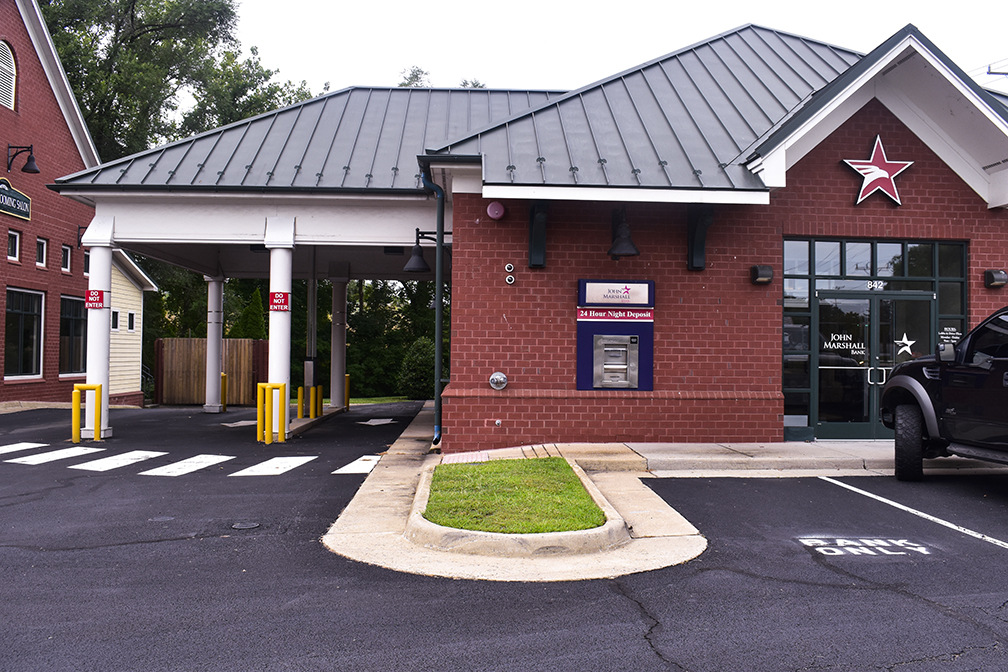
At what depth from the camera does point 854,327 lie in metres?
10.8

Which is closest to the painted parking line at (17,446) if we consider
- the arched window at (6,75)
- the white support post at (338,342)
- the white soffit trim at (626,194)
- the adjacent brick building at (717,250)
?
the adjacent brick building at (717,250)

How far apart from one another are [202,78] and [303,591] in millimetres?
34168

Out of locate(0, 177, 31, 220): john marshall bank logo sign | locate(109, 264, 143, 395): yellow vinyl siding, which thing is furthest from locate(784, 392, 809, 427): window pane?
locate(109, 264, 143, 395): yellow vinyl siding

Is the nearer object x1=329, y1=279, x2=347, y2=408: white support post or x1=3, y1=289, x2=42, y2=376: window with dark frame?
x1=329, y1=279, x2=347, y2=408: white support post

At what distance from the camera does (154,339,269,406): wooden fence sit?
75.0ft

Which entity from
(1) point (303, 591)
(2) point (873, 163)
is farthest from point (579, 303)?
(1) point (303, 591)

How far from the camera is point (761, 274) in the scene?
400 inches

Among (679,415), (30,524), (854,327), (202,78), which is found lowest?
(30,524)

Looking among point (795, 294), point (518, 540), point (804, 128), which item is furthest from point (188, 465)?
point (804, 128)

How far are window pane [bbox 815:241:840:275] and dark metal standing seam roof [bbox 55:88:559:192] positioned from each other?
6442 millimetres

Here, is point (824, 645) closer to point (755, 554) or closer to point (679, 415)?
point (755, 554)

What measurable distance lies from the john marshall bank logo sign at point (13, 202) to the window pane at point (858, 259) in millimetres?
20608

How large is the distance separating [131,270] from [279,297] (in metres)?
15.5

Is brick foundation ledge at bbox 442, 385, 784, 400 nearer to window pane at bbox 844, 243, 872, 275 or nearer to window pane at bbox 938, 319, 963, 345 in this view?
window pane at bbox 844, 243, 872, 275
